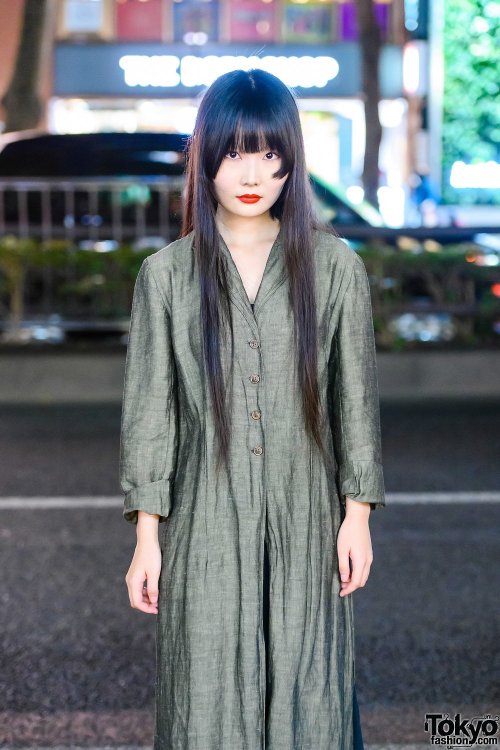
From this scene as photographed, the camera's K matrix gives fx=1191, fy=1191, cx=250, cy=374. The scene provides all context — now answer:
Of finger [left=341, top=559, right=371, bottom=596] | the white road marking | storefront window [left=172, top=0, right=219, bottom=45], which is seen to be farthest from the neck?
storefront window [left=172, top=0, right=219, bottom=45]

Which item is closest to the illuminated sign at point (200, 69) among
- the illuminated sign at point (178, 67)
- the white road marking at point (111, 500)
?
the illuminated sign at point (178, 67)

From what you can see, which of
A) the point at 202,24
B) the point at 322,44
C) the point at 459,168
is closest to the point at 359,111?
the point at 322,44

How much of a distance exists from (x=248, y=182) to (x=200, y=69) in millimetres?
24020

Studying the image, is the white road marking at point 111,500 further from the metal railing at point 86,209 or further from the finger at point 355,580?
the metal railing at point 86,209

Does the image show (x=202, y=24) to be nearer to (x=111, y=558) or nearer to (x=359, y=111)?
(x=359, y=111)

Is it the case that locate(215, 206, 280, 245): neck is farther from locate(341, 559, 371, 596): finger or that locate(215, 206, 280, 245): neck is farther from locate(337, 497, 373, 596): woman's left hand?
locate(341, 559, 371, 596): finger

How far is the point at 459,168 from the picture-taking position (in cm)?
1703

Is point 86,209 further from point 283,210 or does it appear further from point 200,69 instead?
point 200,69

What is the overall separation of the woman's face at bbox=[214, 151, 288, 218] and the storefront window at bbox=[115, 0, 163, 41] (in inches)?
970

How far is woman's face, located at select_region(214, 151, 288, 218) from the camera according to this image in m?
2.25

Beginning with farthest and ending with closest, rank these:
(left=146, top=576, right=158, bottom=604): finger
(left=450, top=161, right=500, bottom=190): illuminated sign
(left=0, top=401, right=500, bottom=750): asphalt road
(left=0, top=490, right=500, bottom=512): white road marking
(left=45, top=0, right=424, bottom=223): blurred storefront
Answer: (left=45, top=0, right=424, bottom=223): blurred storefront
(left=450, top=161, right=500, bottom=190): illuminated sign
(left=0, top=490, right=500, bottom=512): white road marking
(left=0, top=401, right=500, bottom=750): asphalt road
(left=146, top=576, right=158, bottom=604): finger

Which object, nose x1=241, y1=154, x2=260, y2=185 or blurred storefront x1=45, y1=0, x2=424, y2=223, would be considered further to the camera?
blurred storefront x1=45, y1=0, x2=424, y2=223

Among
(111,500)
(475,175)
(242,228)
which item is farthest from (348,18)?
(242,228)

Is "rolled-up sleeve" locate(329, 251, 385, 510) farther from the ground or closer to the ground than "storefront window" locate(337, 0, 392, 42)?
closer to the ground
